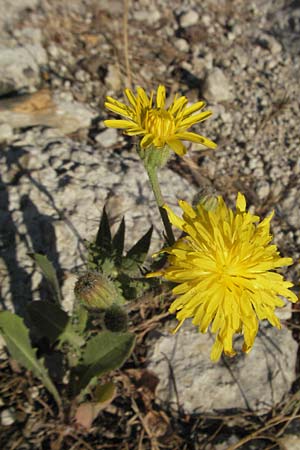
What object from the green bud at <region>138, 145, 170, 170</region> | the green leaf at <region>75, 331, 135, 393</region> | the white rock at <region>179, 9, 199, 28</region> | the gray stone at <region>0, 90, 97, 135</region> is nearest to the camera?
the green bud at <region>138, 145, 170, 170</region>

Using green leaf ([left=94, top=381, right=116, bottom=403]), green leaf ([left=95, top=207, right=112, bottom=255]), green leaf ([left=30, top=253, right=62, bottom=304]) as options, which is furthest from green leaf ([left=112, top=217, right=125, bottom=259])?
green leaf ([left=94, top=381, right=116, bottom=403])

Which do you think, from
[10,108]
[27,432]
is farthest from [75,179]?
[27,432]

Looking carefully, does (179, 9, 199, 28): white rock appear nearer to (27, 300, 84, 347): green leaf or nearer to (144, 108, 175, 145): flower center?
(144, 108, 175, 145): flower center

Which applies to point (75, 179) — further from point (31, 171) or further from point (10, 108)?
point (10, 108)

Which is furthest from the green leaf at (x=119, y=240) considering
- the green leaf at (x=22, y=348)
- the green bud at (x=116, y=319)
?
the green leaf at (x=22, y=348)

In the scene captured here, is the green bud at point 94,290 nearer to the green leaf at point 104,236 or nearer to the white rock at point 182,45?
the green leaf at point 104,236

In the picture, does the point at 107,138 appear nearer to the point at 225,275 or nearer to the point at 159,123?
the point at 159,123
